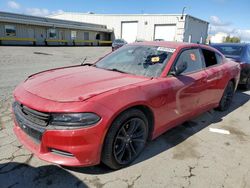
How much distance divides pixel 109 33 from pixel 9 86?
4047cm

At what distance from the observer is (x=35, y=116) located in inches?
94.4

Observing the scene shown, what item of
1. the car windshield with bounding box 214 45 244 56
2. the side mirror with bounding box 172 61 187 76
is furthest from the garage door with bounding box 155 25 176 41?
the side mirror with bounding box 172 61 187 76

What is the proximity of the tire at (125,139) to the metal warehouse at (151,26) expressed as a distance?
124 feet

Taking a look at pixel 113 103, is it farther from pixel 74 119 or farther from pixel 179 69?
pixel 179 69

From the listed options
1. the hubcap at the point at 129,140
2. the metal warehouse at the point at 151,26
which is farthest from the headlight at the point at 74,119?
the metal warehouse at the point at 151,26

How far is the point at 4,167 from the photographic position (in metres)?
2.71

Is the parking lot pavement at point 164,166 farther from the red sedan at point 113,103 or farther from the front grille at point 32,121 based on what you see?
the front grille at point 32,121

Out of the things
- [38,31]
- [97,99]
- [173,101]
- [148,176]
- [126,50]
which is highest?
[38,31]

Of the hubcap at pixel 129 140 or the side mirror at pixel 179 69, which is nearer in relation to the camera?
the hubcap at pixel 129 140

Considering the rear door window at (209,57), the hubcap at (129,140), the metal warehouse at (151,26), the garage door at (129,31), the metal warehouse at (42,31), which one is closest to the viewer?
the hubcap at (129,140)

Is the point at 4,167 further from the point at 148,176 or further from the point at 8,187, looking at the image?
the point at 148,176

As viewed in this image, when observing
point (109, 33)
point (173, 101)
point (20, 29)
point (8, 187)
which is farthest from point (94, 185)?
point (109, 33)

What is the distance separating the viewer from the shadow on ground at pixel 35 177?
245 cm

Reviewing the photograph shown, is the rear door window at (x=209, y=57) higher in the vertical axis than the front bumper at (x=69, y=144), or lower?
higher
